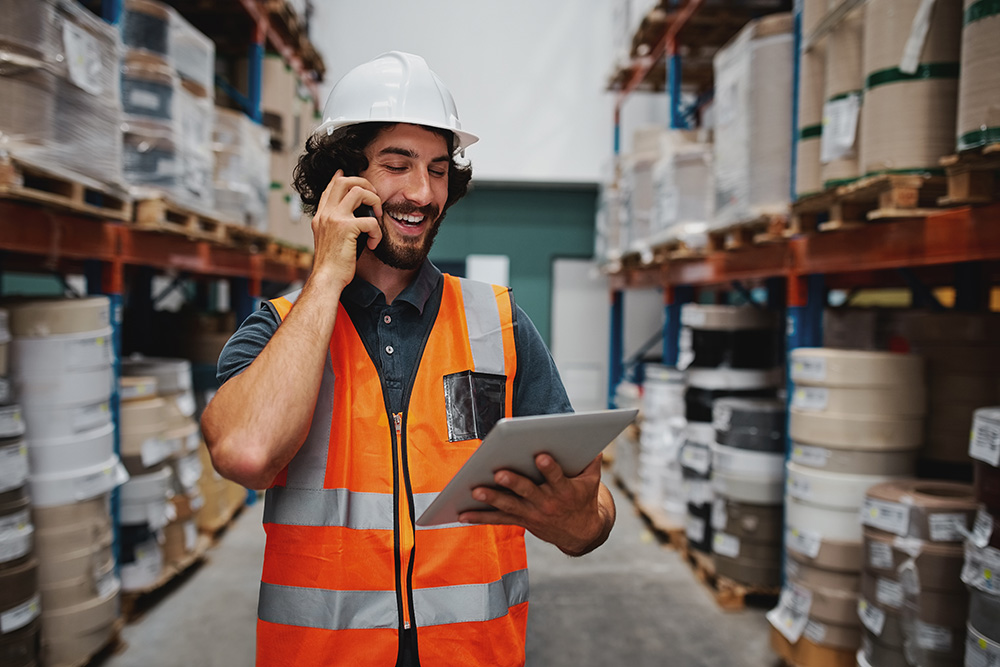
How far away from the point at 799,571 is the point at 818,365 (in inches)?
45.0

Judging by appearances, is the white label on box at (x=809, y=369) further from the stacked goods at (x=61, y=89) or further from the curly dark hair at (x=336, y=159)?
the stacked goods at (x=61, y=89)

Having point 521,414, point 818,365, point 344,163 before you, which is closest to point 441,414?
point 521,414

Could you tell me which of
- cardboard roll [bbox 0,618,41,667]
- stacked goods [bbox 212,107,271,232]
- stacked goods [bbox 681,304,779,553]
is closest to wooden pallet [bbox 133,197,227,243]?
stacked goods [bbox 212,107,271,232]

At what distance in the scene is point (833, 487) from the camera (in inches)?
140

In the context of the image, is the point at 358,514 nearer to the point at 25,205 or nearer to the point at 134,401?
the point at 25,205

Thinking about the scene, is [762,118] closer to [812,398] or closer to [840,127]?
[840,127]

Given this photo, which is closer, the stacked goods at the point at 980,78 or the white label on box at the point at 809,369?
the stacked goods at the point at 980,78

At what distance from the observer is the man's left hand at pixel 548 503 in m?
1.34

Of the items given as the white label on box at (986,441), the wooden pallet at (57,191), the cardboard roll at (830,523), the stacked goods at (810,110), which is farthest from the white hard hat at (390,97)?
the cardboard roll at (830,523)

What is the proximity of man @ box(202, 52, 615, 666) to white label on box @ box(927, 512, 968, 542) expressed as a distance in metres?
1.93

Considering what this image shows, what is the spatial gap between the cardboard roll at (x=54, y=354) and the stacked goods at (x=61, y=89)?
85 centimetres

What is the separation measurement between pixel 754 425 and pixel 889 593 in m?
1.67

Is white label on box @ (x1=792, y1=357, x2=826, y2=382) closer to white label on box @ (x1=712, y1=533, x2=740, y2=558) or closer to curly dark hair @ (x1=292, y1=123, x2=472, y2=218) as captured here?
white label on box @ (x1=712, y1=533, x2=740, y2=558)

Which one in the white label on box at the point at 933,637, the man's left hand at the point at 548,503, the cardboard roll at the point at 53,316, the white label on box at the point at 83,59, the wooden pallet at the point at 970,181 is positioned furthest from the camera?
the cardboard roll at the point at 53,316
